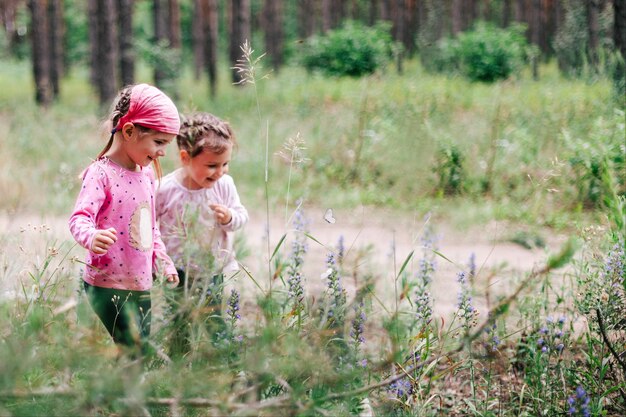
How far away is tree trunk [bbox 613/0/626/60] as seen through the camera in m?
7.14

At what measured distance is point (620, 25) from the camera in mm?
7246

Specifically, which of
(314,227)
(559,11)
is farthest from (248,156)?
(559,11)

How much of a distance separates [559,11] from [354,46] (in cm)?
1912

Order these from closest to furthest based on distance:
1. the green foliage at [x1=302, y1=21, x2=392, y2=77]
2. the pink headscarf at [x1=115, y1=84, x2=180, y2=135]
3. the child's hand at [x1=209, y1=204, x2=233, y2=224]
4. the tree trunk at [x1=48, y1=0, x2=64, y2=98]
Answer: the pink headscarf at [x1=115, y1=84, x2=180, y2=135]
the child's hand at [x1=209, y1=204, x2=233, y2=224]
the tree trunk at [x1=48, y1=0, x2=64, y2=98]
the green foliage at [x1=302, y1=21, x2=392, y2=77]

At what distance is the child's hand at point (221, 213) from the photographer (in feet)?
10.1

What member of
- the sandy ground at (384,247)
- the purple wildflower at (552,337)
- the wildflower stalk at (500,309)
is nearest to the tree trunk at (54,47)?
the sandy ground at (384,247)

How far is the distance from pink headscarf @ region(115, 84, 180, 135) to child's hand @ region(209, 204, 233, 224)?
46 centimetres

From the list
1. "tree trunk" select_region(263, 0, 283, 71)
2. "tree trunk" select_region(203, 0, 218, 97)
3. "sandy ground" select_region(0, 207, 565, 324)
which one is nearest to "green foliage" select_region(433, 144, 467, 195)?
"sandy ground" select_region(0, 207, 565, 324)

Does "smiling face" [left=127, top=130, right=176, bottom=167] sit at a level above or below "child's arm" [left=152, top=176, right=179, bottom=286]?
above

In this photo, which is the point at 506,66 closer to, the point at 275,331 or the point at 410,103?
the point at 410,103

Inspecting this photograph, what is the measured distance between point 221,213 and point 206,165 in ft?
0.85

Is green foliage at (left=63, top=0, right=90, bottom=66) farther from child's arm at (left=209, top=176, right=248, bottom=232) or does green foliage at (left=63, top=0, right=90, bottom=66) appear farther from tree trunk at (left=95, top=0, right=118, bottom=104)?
child's arm at (left=209, top=176, right=248, bottom=232)

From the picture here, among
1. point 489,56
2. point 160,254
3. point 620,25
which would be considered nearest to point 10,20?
point 489,56

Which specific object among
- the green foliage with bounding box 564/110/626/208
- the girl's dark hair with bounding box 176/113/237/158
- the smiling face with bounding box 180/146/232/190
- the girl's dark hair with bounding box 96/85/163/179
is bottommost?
the green foliage with bounding box 564/110/626/208
